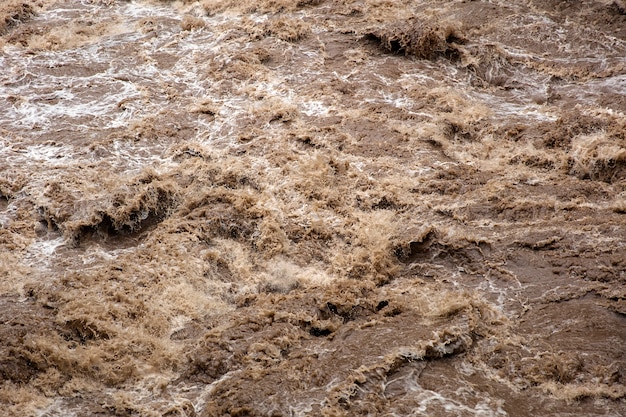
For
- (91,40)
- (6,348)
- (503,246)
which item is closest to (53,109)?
(91,40)

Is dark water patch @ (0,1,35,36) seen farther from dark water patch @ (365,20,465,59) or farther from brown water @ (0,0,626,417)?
dark water patch @ (365,20,465,59)

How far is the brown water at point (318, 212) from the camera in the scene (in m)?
5.11

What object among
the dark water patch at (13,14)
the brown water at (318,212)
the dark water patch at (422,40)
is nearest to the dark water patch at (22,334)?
the brown water at (318,212)

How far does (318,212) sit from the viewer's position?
728 centimetres

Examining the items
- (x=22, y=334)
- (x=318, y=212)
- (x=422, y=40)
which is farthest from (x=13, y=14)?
(x=22, y=334)

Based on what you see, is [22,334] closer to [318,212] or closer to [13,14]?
[318,212]

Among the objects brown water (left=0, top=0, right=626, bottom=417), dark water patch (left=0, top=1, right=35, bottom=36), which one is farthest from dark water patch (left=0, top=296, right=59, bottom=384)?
dark water patch (left=0, top=1, right=35, bottom=36)

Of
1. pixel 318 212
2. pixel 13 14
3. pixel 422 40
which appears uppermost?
pixel 422 40

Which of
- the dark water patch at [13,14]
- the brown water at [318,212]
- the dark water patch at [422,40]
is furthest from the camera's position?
the dark water patch at [13,14]

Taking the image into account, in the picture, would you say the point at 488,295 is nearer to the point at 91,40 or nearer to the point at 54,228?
the point at 54,228

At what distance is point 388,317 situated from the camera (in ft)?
18.9

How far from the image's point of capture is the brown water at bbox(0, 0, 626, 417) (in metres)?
5.11

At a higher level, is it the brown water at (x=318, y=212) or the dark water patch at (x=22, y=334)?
the brown water at (x=318, y=212)

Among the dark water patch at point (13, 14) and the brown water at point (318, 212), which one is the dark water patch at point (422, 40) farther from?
the dark water patch at point (13, 14)
